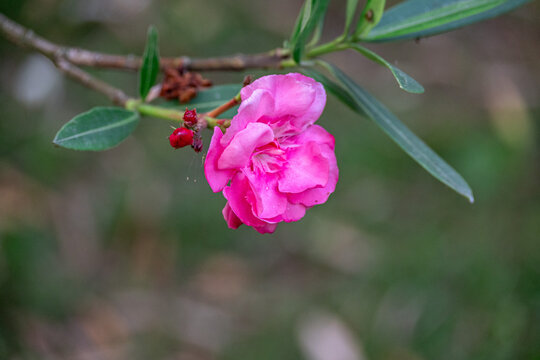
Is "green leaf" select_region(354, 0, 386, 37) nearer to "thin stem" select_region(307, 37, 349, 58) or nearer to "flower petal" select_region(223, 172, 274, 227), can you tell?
"thin stem" select_region(307, 37, 349, 58)

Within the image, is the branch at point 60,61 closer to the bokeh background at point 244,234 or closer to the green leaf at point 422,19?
the green leaf at point 422,19

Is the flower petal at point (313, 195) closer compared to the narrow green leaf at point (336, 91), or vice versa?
the flower petal at point (313, 195)

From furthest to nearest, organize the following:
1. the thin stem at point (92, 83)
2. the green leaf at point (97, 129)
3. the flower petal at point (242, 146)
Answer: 1. the thin stem at point (92, 83)
2. the green leaf at point (97, 129)
3. the flower petal at point (242, 146)

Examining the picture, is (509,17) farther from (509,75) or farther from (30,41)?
(30,41)

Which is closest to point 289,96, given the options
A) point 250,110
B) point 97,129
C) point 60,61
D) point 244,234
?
point 250,110

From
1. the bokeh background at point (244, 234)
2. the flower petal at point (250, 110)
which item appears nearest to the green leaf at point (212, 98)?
the flower petal at point (250, 110)

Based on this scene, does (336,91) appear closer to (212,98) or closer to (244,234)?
(212,98)

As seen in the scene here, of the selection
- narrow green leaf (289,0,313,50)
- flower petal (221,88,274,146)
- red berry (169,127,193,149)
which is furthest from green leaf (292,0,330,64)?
red berry (169,127,193,149)
